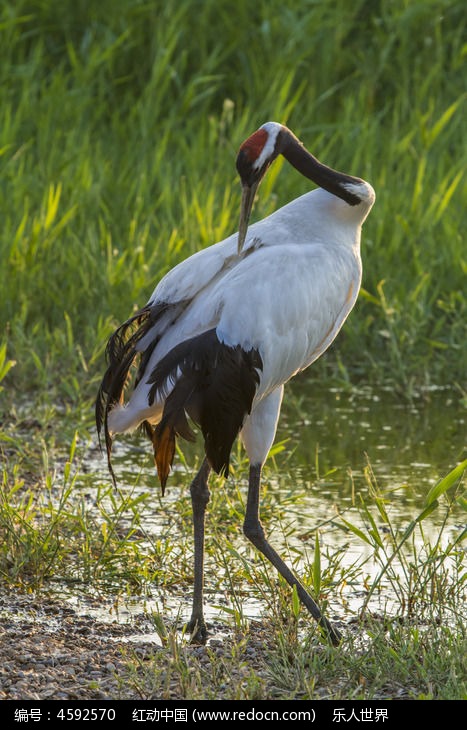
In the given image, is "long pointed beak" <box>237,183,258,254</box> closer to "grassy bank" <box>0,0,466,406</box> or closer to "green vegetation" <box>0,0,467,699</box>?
"green vegetation" <box>0,0,467,699</box>

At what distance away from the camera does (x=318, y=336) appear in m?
4.43

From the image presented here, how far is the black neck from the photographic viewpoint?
4.59 metres

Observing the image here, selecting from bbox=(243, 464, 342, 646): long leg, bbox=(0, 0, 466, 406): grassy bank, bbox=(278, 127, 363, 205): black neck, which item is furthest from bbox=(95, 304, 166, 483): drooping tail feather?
bbox=(0, 0, 466, 406): grassy bank

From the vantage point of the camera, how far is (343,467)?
18.4 feet

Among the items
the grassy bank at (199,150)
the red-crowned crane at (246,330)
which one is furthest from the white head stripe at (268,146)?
the grassy bank at (199,150)

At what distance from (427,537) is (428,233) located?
2.58 meters

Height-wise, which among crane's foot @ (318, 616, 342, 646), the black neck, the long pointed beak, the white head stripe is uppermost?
the white head stripe

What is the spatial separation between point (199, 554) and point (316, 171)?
1358 mm

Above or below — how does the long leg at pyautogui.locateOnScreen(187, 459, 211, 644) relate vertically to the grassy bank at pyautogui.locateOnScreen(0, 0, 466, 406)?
below

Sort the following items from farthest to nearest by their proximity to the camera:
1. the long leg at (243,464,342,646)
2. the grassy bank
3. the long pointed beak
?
the grassy bank → the long pointed beak → the long leg at (243,464,342,646)

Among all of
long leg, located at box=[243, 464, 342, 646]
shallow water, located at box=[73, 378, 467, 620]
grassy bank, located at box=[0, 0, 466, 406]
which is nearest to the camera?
long leg, located at box=[243, 464, 342, 646]

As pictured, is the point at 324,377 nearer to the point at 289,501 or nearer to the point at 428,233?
the point at 428,233

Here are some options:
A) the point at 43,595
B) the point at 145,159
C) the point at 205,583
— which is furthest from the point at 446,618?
the point at 145,159

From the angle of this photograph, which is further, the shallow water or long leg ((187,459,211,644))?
the shallow water
